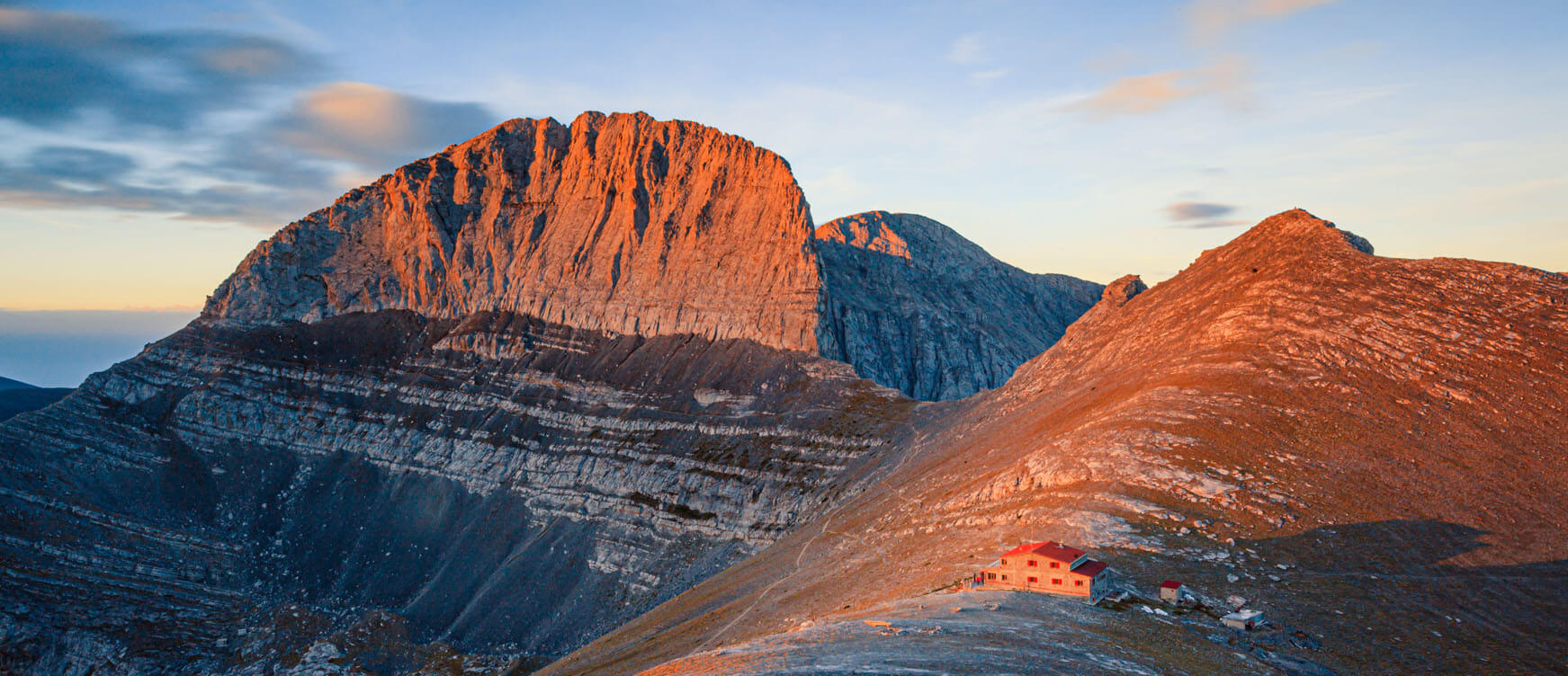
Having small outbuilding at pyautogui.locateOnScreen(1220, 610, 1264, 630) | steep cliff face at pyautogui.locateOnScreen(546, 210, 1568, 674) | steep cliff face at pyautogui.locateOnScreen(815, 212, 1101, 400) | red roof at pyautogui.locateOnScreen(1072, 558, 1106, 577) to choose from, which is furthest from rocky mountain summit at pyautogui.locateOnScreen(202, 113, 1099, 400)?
small outbuilding at pyautogui.locateOnScreen(1220, 610, 1264, 630)

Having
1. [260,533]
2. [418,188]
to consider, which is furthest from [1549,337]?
[418,188]

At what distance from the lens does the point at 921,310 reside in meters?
170

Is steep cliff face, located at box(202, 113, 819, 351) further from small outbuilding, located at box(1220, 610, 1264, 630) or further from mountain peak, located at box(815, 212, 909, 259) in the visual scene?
small outbuilding, located at box(1220, 610, 1264, 630)

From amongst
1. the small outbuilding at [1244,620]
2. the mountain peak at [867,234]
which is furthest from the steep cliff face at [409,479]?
the mountain peak at [867,234]

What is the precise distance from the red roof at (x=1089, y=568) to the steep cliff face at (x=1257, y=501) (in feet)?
8.59

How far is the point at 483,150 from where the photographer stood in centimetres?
15538

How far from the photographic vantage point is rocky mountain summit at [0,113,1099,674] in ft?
332

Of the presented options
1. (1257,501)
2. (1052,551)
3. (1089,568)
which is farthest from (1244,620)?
(1257,501)

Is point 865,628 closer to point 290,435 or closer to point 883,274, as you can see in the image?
point 290,435

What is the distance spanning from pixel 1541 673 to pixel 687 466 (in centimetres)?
8147

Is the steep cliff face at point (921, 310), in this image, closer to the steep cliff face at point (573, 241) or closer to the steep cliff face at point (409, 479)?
the steep cliff face at point (573, 241)

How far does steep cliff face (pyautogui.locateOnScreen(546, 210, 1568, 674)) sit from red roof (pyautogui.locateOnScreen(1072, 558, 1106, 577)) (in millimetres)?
2617

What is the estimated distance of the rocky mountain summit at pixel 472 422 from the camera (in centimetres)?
10106

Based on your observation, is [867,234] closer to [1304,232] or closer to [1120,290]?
[1120,290]
